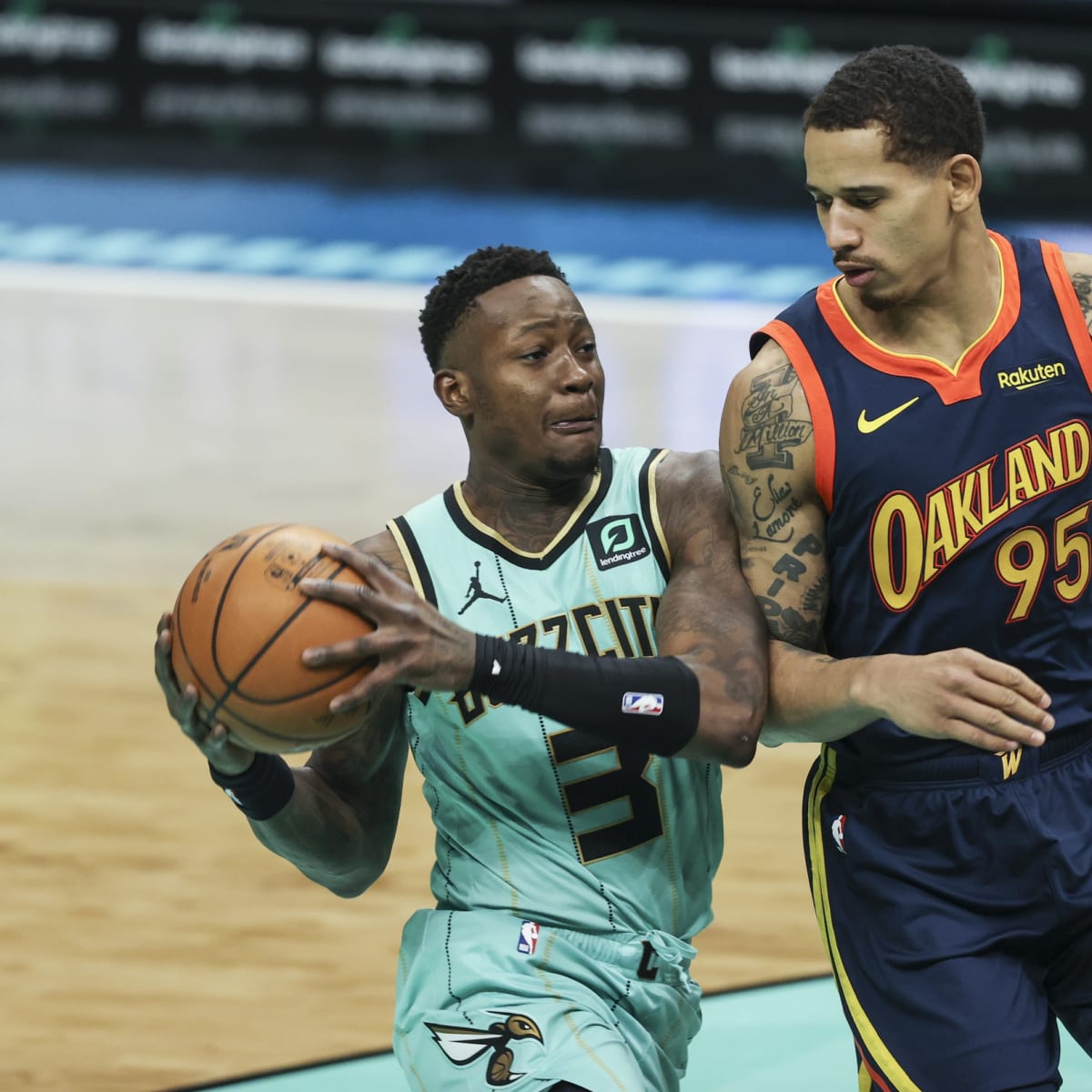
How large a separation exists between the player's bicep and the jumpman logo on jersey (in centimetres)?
52

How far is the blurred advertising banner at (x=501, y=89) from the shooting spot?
15.2 metres

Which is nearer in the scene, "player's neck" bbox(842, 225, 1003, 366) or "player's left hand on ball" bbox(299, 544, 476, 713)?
"player's left hand on ball" bbox(299, 544, 476, 713)

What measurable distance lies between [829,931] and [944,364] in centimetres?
113

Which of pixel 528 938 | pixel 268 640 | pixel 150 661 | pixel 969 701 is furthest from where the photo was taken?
pixel 150 661

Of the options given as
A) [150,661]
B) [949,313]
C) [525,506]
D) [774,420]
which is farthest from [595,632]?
[150,661]

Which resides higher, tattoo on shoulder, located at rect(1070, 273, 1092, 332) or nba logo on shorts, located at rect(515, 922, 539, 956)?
tattoo on shoulder, located at rect(1070, 273, 1092, 332)

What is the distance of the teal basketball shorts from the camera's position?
354 cm

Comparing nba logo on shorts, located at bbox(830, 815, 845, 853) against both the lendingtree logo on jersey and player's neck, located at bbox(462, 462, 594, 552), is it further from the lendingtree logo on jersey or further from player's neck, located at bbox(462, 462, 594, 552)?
player's neck, located at bbox(462, 462, 594, 552)

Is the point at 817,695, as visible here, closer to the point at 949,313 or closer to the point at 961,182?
the point at 949,313

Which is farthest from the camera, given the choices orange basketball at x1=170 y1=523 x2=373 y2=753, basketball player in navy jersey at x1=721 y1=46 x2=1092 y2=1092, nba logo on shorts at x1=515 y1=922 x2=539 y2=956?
nba logo on shorts at x1=515 y1=922 x2=539 y2=956

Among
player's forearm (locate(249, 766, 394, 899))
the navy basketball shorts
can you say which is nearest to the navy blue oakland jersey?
the navy basketball shorts

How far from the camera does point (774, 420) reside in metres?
3.57

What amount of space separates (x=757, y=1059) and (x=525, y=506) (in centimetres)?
195

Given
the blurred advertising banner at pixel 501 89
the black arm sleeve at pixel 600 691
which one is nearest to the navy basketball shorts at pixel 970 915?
the black arm sleeve at pixel 600 691
